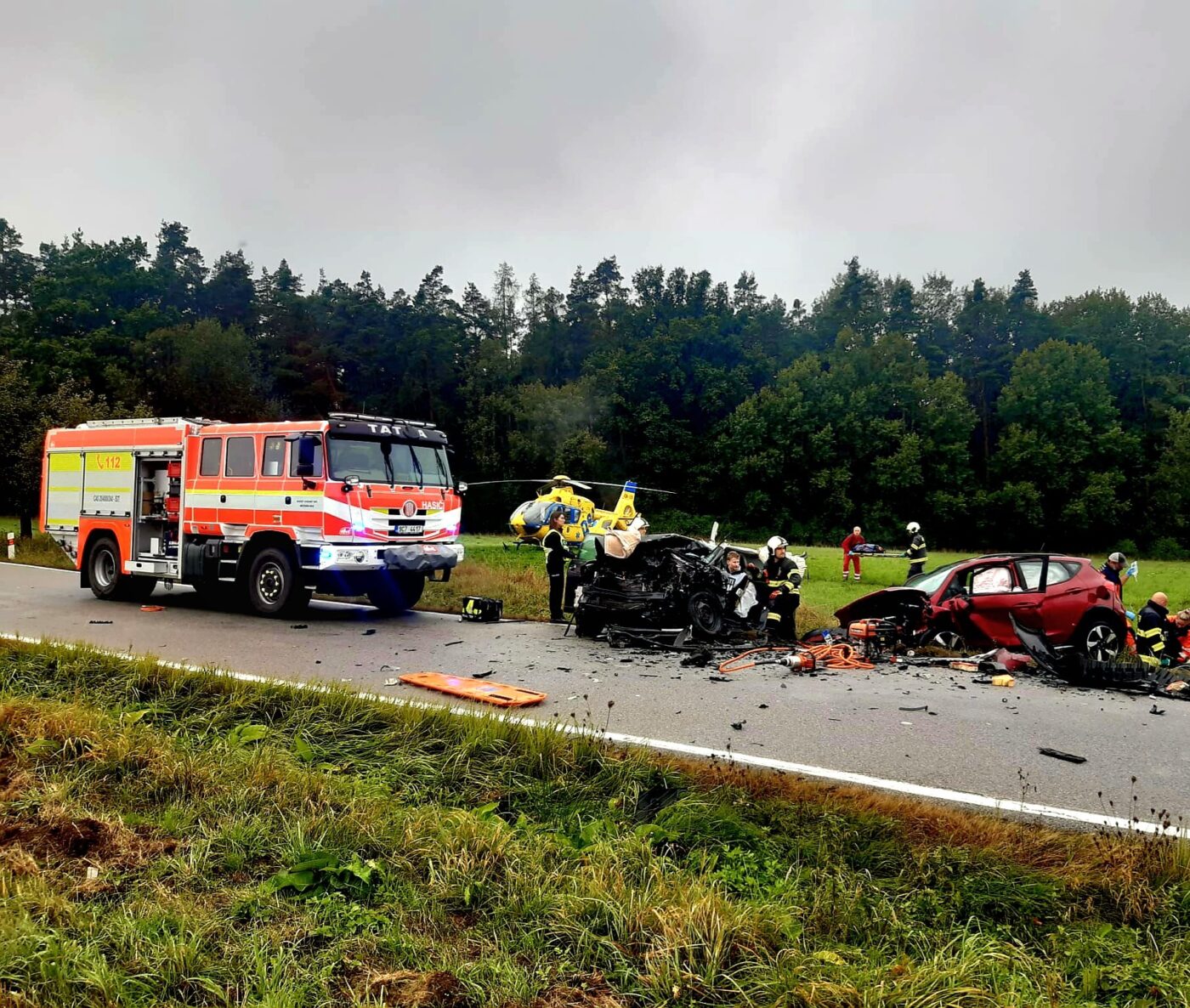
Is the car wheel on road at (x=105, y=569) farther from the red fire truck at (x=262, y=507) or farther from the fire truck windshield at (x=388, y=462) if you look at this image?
the fire truck windshield at (x=388, y=462)

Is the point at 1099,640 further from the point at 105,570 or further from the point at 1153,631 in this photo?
the point at 105,570

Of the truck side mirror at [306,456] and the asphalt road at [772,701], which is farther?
the truck side mirror at [306,456]

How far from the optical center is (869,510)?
5397 centimetres

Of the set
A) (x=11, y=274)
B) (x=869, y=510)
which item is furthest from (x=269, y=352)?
(x=869, y=510)

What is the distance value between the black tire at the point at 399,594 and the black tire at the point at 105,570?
4090mm

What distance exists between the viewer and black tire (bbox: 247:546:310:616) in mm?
11617

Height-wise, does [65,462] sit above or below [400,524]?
above

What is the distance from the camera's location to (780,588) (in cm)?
1123

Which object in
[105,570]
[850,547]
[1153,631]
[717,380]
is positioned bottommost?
[105,570]

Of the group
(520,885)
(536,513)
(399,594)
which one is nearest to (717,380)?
(536,513)

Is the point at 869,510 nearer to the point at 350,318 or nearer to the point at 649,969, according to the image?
the point at 350,318

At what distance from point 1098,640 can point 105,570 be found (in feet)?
48.4

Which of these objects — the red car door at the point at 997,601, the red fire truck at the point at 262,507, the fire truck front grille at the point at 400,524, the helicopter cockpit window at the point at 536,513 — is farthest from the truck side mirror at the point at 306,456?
the helicopter cockpit window at the point at 536,513

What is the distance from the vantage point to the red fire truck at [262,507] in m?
11.4
